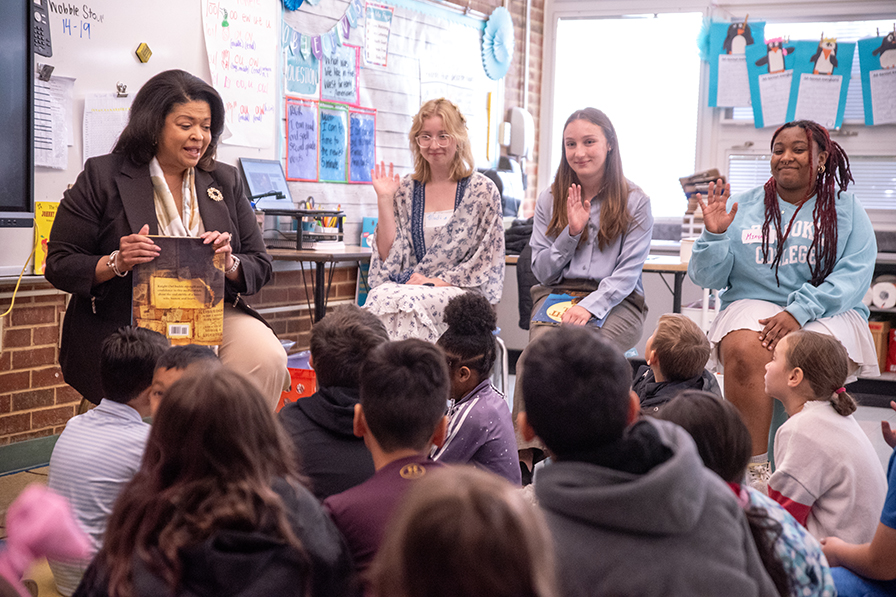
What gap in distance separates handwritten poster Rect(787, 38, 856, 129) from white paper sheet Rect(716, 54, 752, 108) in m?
0.31

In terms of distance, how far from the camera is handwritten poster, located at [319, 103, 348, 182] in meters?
4.43

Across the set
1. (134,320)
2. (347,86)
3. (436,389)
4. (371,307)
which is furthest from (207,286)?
(347,86)

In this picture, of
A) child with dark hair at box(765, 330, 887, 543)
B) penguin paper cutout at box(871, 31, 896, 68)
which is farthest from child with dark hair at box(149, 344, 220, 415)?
penguin paper cutout at box(871, 31, 896, 68)

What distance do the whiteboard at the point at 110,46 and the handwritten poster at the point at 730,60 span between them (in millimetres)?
3674

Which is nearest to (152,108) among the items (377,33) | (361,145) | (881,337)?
(361,145)

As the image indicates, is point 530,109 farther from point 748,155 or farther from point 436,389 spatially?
point 436,389

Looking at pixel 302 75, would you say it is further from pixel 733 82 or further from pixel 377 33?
pixel 733 82

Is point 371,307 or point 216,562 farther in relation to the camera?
point 371,307

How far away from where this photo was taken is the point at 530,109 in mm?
6316

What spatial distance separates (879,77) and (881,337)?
1.80 metres

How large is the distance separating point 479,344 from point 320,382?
2.07ft

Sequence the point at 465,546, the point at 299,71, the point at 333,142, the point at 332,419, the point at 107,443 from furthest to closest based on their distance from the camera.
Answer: the point at 333,142
the point at 299,71
the point at 107,443
the point at 332,419
the point at 465,546

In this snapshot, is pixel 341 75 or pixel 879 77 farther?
pixel 879 77

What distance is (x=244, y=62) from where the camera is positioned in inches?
153
